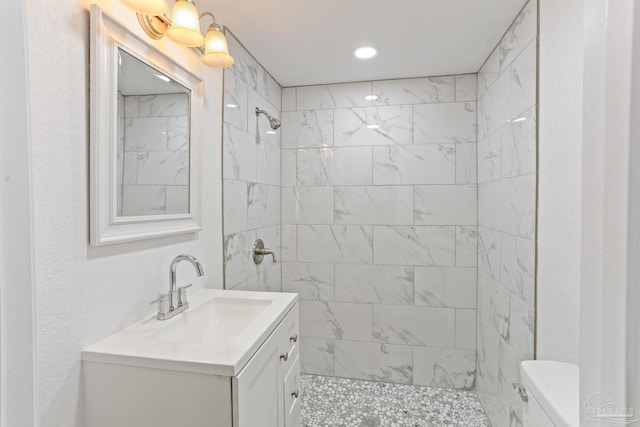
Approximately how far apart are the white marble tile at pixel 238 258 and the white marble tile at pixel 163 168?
19.0 inches

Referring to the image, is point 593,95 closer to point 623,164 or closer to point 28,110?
point 623,164

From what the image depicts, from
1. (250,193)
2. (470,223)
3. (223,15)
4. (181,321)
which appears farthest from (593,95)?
(470,223)

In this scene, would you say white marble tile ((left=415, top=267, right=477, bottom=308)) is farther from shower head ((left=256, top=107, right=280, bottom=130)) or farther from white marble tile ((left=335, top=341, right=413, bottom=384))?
shower head ((left=256, top=107, right=280, bottom=130))

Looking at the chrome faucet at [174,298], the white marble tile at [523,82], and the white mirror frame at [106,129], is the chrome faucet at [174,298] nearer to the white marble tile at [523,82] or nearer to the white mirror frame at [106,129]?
the white mirror frame at [106,129]

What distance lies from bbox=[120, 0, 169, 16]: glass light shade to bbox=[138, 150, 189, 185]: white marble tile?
1.59ft

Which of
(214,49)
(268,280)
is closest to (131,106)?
(214,49)

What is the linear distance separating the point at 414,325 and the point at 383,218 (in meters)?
0.86

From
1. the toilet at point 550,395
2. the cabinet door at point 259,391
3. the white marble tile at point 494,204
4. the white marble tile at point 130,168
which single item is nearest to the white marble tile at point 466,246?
the white marble tile at point 494,204

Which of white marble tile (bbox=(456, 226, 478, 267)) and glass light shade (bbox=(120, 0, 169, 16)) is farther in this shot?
white marble tile (bbox=(456, 226, 478, 267))

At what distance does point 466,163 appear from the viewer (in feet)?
8.00

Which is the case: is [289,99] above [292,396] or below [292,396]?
above

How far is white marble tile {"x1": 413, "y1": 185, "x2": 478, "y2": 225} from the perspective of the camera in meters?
2.44

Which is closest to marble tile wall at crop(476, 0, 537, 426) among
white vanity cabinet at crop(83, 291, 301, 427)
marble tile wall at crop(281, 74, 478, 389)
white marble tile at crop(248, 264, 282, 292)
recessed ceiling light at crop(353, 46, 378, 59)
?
marble tile wall at crop(281, 74, 478, 389)

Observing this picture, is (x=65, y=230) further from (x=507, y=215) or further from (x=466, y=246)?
(x=466, y=246)
